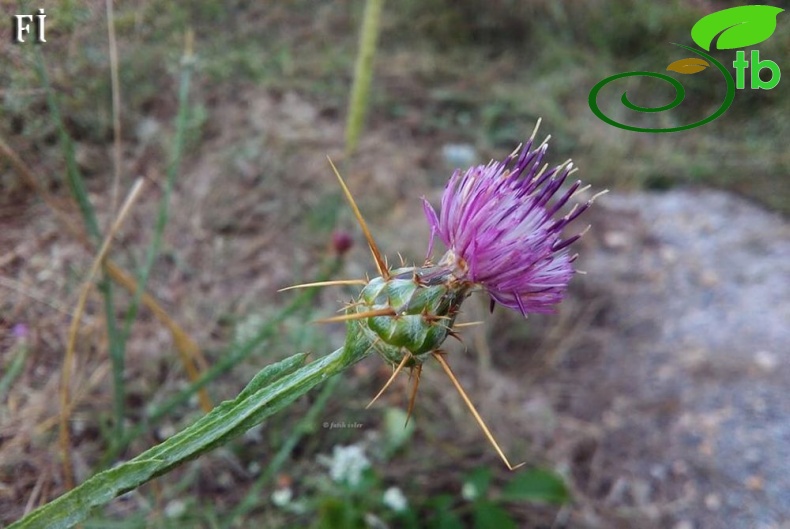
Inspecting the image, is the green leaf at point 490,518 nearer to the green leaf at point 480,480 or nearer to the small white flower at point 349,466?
the green leaf at point 480,480

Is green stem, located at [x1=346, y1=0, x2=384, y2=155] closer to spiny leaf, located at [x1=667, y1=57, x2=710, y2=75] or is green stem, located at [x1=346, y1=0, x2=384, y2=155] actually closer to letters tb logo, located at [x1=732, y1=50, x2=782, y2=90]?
spiny leaf, located at [x1=667, y1=57, x2=710, y2=75]

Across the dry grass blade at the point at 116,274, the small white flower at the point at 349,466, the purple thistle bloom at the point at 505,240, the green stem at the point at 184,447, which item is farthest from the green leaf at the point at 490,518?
the green stem at the point at 184,447

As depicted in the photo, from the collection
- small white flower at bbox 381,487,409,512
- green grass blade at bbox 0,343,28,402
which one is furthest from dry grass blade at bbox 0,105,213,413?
small white flower at bbox 381,487,409,512

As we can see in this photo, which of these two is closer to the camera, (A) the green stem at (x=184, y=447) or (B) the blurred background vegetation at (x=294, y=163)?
(A) the green stem at (x=184, y=447)

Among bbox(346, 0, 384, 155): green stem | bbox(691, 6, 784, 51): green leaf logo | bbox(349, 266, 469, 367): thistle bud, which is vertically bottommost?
bbox(691, 6, 784, 51): green leaf logo

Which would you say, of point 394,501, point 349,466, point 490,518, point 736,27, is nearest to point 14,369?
point 349,466

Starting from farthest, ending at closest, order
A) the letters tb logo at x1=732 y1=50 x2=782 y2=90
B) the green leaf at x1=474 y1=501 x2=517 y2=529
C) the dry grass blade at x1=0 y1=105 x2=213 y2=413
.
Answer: the letters tb logo at x1=732 y1=50 x2=782 y2=90 → the green leaf at x1=474 y1=501 x2=517 y2=529 → the dry grass blade at x1=0 y1=105 x2=213 y2=413

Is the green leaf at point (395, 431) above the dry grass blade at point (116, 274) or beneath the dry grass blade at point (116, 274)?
beneath

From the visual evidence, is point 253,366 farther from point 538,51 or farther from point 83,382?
point 538,51
